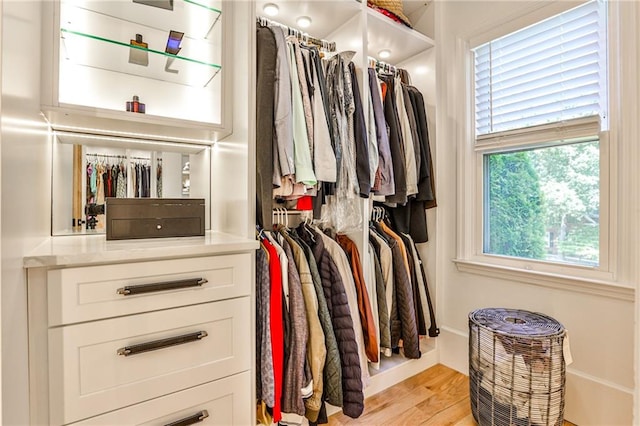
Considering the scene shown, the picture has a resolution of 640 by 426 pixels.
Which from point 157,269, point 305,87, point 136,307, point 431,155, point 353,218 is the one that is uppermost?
point 305,87

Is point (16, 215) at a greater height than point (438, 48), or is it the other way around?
point (438, 48)

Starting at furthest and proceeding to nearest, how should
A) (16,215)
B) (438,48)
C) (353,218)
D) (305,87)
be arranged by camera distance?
(438,48) < (353,218) < (305,87) < (16,215)

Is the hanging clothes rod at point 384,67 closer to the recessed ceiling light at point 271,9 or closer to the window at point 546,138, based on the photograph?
the window at point 546,138

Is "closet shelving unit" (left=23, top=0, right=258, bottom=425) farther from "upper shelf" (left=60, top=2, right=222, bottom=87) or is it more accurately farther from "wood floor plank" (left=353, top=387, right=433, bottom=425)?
"wood floor plank" (left=353, top=387, right=433, bottom=425)

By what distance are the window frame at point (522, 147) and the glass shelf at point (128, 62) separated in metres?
1.49

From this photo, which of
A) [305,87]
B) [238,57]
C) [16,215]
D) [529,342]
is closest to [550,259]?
[529,342]

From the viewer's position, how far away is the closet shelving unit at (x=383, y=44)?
1642mm

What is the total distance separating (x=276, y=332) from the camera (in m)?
1.21

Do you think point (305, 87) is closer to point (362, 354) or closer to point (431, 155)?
point (431, 155)

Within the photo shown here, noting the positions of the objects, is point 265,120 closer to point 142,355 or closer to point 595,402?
point 142,355

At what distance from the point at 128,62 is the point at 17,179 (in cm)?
86

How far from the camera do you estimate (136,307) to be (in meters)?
0.97

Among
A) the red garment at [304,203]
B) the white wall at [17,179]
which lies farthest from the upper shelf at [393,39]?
the white wall at [17,179]

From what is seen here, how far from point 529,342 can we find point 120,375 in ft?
4.90
